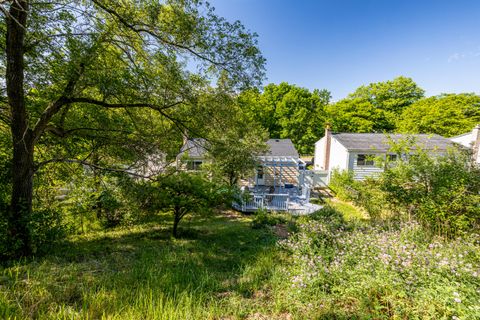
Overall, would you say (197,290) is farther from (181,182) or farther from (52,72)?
(52,72)

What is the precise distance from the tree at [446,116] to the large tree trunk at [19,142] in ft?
93.9

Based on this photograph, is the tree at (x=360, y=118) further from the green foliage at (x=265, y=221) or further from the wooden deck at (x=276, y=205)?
the green foliage at (x=265, y=221)

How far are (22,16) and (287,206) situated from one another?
1156 centimetres

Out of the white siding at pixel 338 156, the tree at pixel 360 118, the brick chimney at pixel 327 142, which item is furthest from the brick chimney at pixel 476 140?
the tree at pixel 360 118

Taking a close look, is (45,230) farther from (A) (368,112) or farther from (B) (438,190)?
(A) (368,112)

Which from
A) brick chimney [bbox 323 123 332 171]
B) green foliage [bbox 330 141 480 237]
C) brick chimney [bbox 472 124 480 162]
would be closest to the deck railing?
green foliage [bbox 330 141 480 237]

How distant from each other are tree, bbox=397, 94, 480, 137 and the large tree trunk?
28.6 meters

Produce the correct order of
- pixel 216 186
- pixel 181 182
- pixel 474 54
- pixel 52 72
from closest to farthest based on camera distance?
pixel 52 72 < pixel 181 182 < pixel 216 186 < pixel 474 54

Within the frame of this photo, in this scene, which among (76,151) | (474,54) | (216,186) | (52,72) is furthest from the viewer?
(474,54)

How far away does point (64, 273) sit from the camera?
9.84 ft

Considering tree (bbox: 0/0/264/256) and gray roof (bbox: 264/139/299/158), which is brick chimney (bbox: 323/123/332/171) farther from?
tree (bbox: 0/0/264/256)

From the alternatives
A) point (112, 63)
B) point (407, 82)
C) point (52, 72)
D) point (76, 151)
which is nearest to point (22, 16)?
point (52, 72)

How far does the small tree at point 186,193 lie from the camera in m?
6.12

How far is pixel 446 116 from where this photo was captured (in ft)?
70.9
